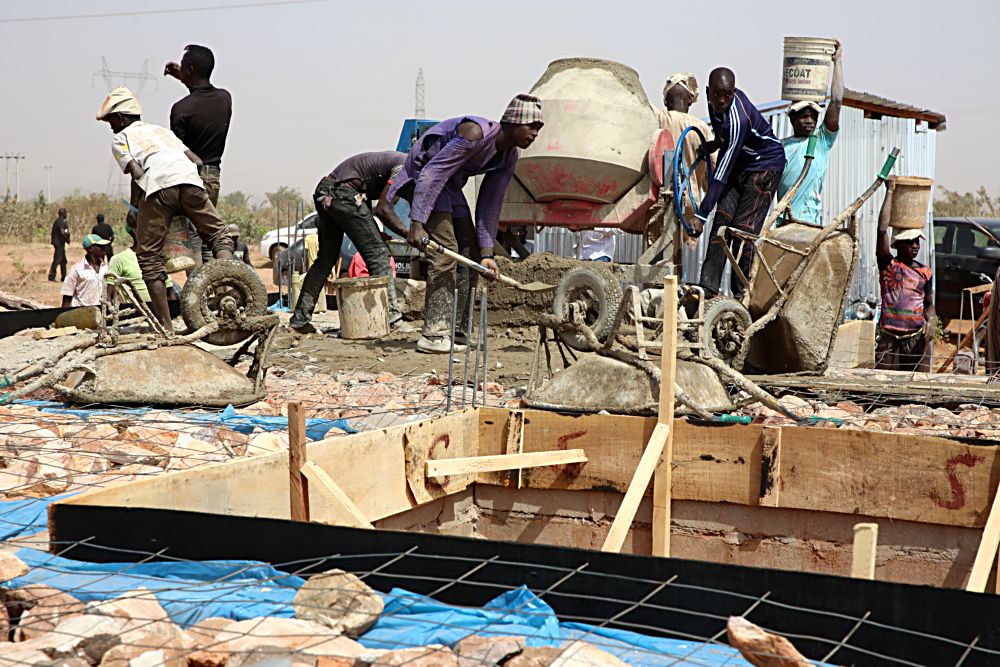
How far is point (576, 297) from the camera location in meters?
5.77

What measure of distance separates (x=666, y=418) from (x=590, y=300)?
1.38 metres

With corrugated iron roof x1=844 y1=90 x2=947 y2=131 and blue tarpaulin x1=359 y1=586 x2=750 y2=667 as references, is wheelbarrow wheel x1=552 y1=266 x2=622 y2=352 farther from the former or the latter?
corrugated iron roof x1=844 y1=90 x2=947 y2=131

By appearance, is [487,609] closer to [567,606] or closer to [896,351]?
[567,606]

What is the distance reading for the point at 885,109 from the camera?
15.7 meters

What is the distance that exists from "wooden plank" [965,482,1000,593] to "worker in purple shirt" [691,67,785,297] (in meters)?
3.38

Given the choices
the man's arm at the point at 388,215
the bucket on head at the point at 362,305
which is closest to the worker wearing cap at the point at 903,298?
the man's arm at the point at 388,215

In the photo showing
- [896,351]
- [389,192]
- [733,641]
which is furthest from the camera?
[896,351]

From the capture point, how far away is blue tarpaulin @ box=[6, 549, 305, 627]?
2820 millimetres

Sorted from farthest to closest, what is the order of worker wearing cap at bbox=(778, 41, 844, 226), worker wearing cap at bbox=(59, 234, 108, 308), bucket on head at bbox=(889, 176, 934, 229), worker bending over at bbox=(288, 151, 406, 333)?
worker wearing cap at bbox=(59, 234, 108, 308), worker bending over at bbox=(288, 151, 406, 333), bucket on head at bbox=(889, 176, 934, 229), worker wearing cap at bbox=(778, 41, 844, 226)

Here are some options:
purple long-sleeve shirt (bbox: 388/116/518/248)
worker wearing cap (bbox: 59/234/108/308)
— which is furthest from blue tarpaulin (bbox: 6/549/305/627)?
worker wearing cap (bbox: 59/234/108/308)

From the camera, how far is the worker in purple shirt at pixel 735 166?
23.3 feet

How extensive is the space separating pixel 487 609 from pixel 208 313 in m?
3.46

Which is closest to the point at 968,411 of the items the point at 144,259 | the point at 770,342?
the point at 770,342

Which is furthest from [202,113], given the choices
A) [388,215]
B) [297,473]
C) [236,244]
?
[236,244]
